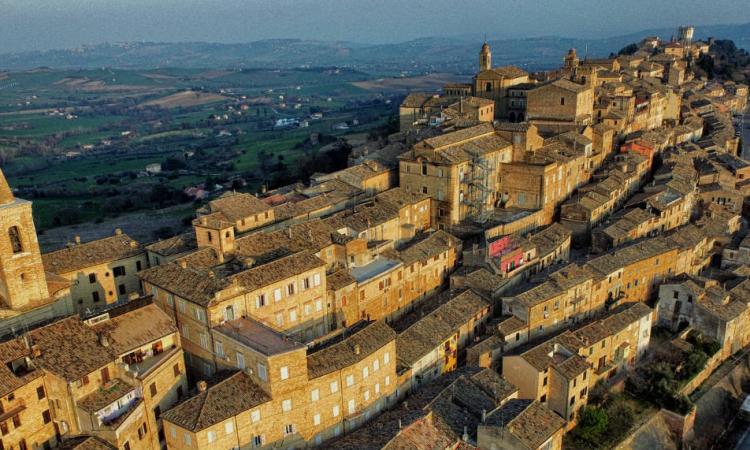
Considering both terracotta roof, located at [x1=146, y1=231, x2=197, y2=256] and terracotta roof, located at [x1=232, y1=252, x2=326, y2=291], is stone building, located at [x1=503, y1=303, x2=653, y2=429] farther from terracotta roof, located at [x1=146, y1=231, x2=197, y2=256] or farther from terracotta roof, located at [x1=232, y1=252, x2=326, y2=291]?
terracotta roof, located at [x1=146, y1=231, x2=197, y2=256]

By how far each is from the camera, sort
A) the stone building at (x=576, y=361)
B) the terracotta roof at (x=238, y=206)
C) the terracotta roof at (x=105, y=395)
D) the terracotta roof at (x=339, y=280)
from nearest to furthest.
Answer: the terracotta roof at (x=105, y=395)
the stone building at (x=576, y=361)
the terracotta roof at (x=339, y=280)
the terracotta roof at (x=238, y=206)

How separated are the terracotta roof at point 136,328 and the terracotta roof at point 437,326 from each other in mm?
12971

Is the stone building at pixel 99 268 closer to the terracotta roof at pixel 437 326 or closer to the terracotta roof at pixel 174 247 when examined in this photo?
the terracotta roof at pixel 174 247

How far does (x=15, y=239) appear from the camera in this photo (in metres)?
32.9

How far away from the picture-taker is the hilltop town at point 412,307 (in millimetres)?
28656

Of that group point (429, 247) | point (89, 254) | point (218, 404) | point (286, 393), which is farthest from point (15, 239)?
Result: point (429, 247)

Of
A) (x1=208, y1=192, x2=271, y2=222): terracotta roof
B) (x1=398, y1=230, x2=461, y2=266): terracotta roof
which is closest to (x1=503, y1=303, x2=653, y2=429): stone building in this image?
(x1=398, y1=230, x2=461, y2=266): terracotta roof

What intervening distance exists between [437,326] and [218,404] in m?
14.9

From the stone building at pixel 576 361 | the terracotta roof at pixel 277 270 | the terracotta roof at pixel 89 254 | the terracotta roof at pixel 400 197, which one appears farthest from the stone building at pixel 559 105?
the terracotta roof at pixel 89 254

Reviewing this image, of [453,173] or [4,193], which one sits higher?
[4,193]

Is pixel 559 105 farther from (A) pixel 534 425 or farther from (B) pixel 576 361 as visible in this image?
(A) pixel 534 425

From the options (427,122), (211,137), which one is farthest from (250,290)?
(211,137)

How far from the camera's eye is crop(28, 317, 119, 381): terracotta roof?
90.0 ft

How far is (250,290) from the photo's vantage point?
1308 inches
